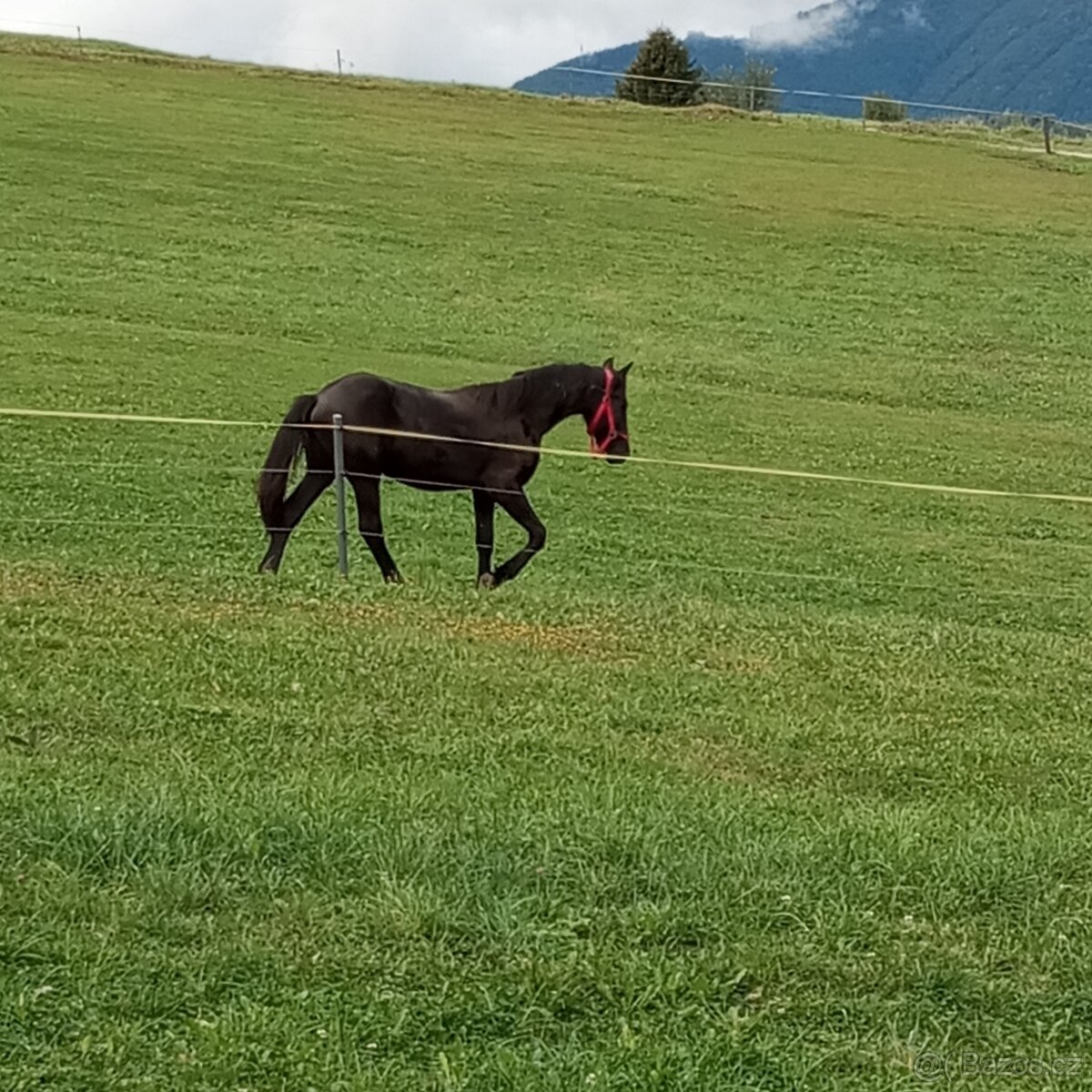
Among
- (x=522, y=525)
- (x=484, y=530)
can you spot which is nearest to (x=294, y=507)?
(x=484, y=530)

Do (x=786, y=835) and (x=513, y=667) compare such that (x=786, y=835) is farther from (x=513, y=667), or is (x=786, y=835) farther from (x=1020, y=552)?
(x=1020, y=552)

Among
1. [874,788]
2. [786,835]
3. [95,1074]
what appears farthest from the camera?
[874,788]

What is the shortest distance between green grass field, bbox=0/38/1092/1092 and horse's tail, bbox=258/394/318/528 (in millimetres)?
622

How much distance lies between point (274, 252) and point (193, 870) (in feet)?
78.2

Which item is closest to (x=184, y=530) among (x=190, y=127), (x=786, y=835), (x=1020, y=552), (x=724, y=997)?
(x=1020, y=552)

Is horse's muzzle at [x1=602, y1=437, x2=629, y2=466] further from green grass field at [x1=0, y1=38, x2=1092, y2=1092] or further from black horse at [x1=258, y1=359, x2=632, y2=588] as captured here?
green grass field at [x1=0, y1=38, x2=1092, y2=1092]

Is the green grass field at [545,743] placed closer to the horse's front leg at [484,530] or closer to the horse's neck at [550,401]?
the horse's front leg at [484,530]

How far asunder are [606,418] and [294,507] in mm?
2035

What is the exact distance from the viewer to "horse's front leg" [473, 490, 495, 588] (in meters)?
10.1

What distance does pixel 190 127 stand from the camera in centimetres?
3584

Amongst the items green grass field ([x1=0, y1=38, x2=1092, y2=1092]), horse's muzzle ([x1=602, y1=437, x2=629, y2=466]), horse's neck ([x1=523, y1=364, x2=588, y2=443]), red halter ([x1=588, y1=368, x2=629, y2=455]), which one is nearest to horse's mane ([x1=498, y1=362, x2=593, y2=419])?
horse's neck ([x1=523, y1=364, x2=588, y2=443])

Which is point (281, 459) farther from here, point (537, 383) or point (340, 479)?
point (537, 383)

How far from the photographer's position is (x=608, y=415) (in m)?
9.93

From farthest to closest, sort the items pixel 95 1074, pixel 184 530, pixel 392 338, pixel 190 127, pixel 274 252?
pixel 190 127 < pixel 274 252 < pixel 392 338 < pixel 184 530 < pixel 95 1074
